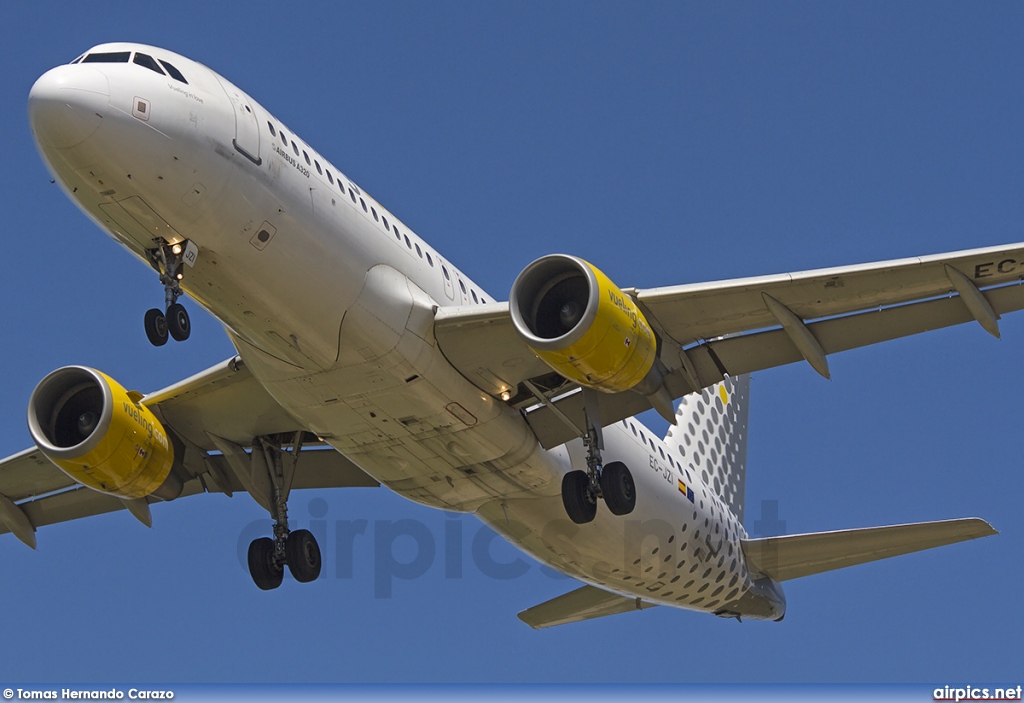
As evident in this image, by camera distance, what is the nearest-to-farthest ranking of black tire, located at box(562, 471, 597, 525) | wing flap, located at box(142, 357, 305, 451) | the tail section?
black tire, located at box(562, 471, 597, 525) < wing flap, located at box(142, 357, 305, 451) < the tail section

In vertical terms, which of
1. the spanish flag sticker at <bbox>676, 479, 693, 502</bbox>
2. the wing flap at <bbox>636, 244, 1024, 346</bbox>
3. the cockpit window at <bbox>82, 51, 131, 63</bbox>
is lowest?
the spanish flag sticker at <bbox>676, 479, 693, 502</bbox>

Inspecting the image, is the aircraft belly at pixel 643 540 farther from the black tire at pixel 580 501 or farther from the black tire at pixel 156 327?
the black tire at pixel 156 327

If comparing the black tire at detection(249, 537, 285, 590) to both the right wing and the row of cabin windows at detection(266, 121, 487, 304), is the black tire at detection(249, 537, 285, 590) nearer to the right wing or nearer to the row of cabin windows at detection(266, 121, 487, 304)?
the right wing

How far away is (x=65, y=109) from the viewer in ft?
56.1

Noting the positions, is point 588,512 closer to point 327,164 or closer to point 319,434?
point 319,434

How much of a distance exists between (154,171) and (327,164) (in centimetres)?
317

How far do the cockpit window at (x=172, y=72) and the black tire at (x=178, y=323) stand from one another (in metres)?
2.97

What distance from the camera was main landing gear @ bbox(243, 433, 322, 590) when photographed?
2402cm

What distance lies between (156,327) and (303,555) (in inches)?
273

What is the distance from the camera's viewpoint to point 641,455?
25.2 metres

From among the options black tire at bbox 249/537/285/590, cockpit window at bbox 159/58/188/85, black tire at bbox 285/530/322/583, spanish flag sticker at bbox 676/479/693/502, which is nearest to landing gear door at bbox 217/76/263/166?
cockpit window at bbox 159/58/188/85

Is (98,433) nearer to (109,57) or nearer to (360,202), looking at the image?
(360,202)

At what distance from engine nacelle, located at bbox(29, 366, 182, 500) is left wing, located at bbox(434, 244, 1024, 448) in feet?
19.1

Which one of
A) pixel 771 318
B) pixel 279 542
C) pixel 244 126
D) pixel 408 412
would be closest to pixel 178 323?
pixel 244 126
